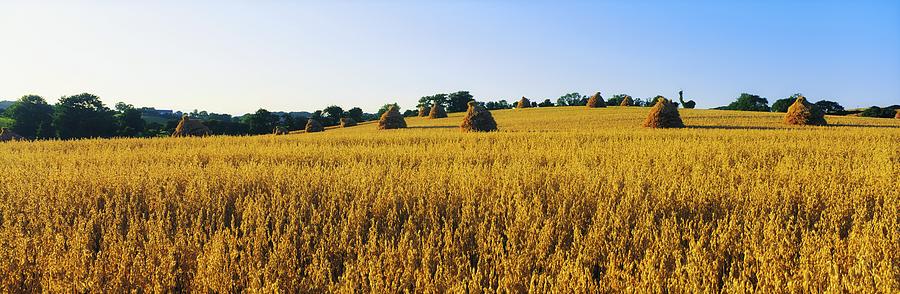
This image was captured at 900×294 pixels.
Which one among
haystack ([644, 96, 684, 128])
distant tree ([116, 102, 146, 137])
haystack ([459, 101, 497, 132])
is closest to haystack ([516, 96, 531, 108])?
haystack ([644, 96, 684, 128])

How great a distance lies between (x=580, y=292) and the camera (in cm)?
234

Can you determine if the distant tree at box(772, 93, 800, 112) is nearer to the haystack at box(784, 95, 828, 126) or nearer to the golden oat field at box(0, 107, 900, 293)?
the haystack at box(784, 95, 828, 126)

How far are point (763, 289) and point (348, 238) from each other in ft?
8.88

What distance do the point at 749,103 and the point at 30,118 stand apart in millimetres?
101780

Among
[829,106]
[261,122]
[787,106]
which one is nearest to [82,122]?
[261,122]

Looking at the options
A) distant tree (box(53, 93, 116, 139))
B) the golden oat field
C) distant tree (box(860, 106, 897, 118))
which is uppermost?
distant tree (box(53, 93, 116, 139))

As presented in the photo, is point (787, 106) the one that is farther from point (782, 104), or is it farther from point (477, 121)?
point (477, 121)

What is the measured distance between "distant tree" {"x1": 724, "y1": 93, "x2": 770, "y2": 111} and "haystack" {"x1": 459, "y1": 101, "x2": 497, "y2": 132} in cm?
6776

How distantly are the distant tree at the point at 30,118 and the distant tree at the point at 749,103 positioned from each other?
313 ft

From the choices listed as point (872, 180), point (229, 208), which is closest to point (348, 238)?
point (229, 208)

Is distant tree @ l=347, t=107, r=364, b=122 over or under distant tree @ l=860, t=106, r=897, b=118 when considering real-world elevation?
over

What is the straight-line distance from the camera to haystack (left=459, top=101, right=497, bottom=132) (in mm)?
20328

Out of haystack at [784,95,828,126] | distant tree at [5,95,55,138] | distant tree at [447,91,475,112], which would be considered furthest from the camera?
distant tree at [447,91,475,112]

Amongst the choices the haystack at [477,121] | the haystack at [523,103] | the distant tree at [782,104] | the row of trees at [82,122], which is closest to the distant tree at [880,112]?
the distant tree at [782,104]
